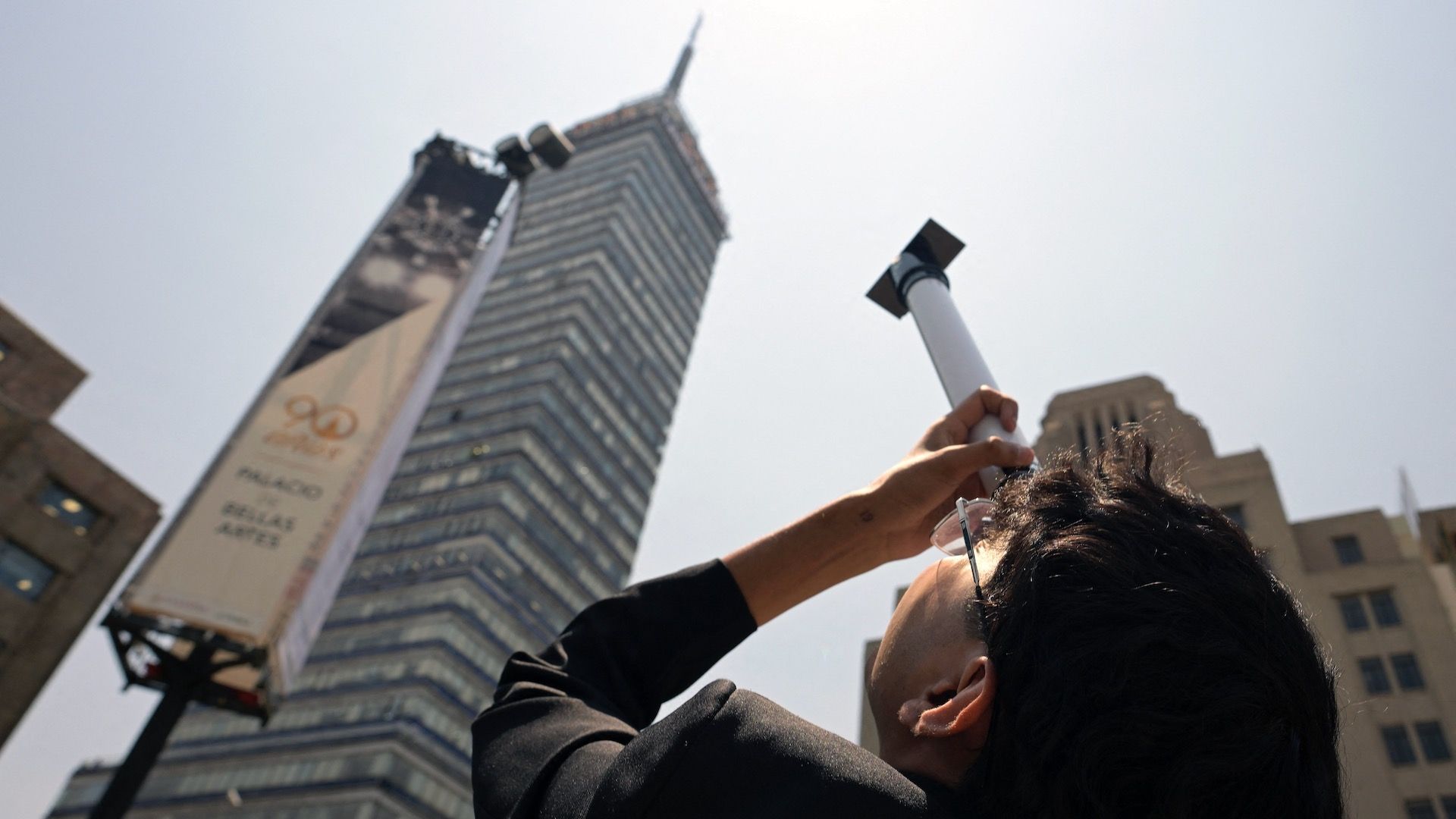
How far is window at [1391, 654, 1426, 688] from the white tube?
3925cm

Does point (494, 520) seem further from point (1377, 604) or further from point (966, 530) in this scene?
point (966, 530)

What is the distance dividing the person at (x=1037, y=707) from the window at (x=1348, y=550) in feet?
141

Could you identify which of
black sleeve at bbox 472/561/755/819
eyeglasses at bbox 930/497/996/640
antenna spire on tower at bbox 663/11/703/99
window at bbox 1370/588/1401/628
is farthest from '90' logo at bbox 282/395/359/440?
antenna spire on tower at bbox 663/11/703/99

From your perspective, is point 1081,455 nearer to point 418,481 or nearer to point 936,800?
point 936,800

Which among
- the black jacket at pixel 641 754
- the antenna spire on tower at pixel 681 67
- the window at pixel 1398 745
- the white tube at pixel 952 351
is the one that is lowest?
the black jacket at pixel 641 754

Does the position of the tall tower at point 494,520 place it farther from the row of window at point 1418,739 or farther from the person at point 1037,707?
the person at point 1037,707

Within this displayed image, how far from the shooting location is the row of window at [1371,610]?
3316 centimetres

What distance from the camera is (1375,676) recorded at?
105ft

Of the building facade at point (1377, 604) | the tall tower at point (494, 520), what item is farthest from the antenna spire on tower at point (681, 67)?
the building facade at point (1377, 604)

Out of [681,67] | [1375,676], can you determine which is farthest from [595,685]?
[681,67]

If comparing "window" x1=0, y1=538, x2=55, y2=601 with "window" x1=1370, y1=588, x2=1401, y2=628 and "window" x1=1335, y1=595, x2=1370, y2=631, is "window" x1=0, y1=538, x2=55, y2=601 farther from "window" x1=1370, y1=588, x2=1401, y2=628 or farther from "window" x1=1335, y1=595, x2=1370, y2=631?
"window" x1=1370, y1=588, x2=1401, y2=628

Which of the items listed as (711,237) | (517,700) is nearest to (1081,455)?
(517,700)

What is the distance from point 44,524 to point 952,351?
33.4m

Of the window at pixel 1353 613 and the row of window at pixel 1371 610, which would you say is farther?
the window at pixel 1353 613
